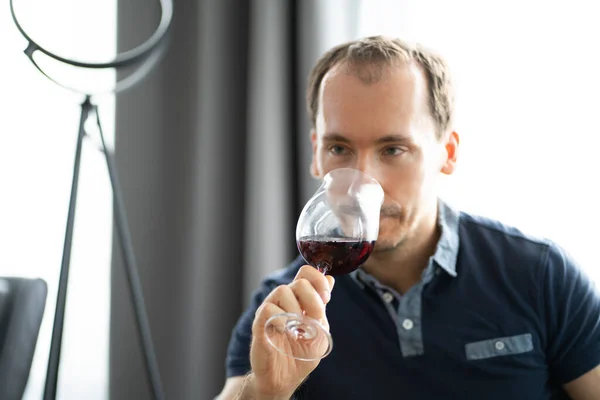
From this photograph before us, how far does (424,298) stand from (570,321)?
328mm

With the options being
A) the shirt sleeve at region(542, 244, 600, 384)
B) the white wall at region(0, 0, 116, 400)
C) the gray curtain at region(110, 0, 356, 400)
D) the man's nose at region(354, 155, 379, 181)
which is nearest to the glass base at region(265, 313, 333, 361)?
the man's nose at region(354, 155, 379, 181)

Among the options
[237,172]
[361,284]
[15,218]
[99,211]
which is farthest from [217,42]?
[361,284]

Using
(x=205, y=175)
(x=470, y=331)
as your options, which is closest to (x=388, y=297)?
(x=470, y=331)

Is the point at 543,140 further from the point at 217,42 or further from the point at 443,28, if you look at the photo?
the point at 217,42

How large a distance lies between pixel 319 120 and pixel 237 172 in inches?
30.5

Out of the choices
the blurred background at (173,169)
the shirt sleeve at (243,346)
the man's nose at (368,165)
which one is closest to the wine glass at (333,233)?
the man's nose at (368,165)

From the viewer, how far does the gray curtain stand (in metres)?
2.14

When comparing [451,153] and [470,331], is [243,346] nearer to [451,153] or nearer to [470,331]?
[470,331]

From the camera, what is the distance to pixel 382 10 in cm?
201

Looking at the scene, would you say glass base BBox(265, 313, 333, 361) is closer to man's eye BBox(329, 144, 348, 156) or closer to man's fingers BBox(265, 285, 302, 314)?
→ man's fingers BBox(265, 285, 302, 314)

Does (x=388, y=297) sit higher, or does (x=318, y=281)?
(x=318, y=281)

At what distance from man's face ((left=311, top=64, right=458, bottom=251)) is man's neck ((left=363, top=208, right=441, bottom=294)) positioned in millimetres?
83

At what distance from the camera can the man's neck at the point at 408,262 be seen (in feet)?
5.14

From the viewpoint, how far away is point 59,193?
2312 mm
